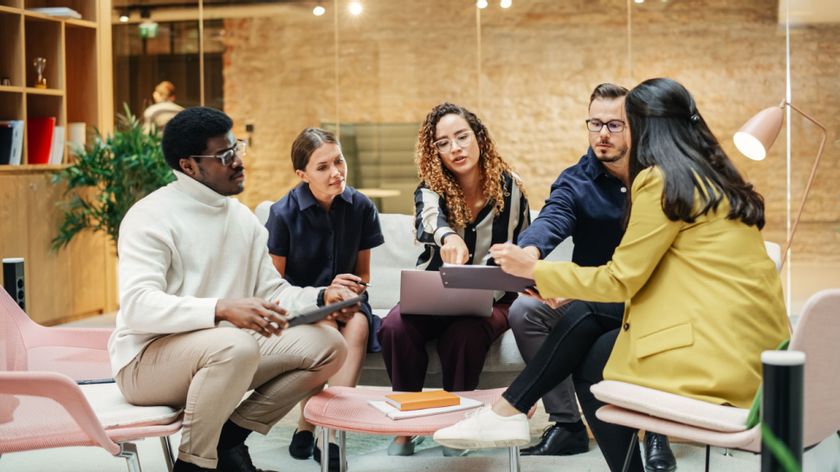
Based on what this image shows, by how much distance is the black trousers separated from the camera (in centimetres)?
268

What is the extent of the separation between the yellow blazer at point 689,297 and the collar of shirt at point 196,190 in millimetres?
1021

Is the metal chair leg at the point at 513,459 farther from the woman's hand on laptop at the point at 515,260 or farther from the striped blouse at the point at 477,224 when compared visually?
the striped blouse at the point at 477,224

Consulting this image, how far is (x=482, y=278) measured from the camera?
269 cm

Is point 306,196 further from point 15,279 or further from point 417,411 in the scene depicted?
point 417,411

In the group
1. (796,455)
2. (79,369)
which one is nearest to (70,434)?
(79,369)

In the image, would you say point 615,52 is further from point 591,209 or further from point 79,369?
point 79,369

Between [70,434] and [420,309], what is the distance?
1.31m

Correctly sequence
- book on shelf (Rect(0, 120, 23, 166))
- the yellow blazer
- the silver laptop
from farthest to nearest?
book on shelf (Rect(0, 120, 23, 166))
the silver laptop
the yellow blazer

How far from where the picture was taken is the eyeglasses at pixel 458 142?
3.57m

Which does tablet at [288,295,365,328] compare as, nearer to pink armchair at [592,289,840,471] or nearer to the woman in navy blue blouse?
pink armchair at [592,289,840,471]

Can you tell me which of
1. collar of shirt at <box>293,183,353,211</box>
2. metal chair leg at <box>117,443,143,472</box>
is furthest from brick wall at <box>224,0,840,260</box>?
metal chair leg at <box>117,443,143,472</box>

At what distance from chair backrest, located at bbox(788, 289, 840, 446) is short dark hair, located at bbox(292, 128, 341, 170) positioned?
2007 mm

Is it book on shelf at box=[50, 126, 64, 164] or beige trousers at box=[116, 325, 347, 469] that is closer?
beige trousers at box=[116, 325, 347, 469]

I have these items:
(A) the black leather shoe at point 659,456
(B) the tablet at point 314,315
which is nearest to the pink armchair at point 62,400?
(B) the tablet at point 314,315
